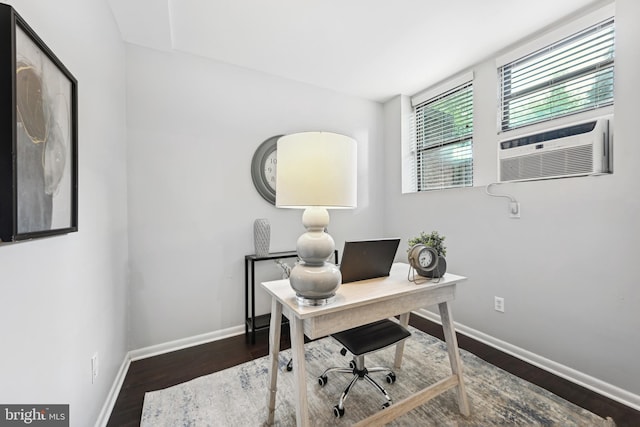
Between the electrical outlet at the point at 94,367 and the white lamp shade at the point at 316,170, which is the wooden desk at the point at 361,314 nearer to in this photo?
the white lamp shade at the point at 316,170

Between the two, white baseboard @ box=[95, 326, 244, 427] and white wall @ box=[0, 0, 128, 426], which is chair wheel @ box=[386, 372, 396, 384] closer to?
white baseboard @ box=[95, 326, 244, 427]

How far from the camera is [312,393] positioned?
1.76 metres

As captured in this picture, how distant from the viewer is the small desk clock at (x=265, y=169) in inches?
106

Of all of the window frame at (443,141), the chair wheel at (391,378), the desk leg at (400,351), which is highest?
the window frame at (443,141)

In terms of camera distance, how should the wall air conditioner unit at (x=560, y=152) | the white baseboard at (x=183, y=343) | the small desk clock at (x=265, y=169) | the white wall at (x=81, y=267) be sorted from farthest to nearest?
the small desk clock at (x=265, y=169) → the white baseboard at (x=183, y=343) → the wall air conditioner unit at (x=560, y=152) → the white wall at (x=81, y=267)

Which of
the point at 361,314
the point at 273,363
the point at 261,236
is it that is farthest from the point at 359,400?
the point at 261,236

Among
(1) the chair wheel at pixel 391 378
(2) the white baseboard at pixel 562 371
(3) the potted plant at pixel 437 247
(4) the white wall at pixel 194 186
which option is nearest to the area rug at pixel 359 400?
(1) the chair wheel at pixel 391 378

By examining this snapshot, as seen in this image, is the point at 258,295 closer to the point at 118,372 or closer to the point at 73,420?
the point at 118,372

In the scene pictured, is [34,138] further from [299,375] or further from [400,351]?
[400,351]

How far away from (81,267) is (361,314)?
137 centimetres

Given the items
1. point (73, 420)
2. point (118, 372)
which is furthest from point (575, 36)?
point (118, 372)

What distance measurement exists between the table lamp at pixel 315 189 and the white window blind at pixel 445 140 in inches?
81.0

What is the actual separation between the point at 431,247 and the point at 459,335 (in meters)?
1.48

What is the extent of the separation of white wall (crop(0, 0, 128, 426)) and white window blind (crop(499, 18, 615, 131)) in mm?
3010
